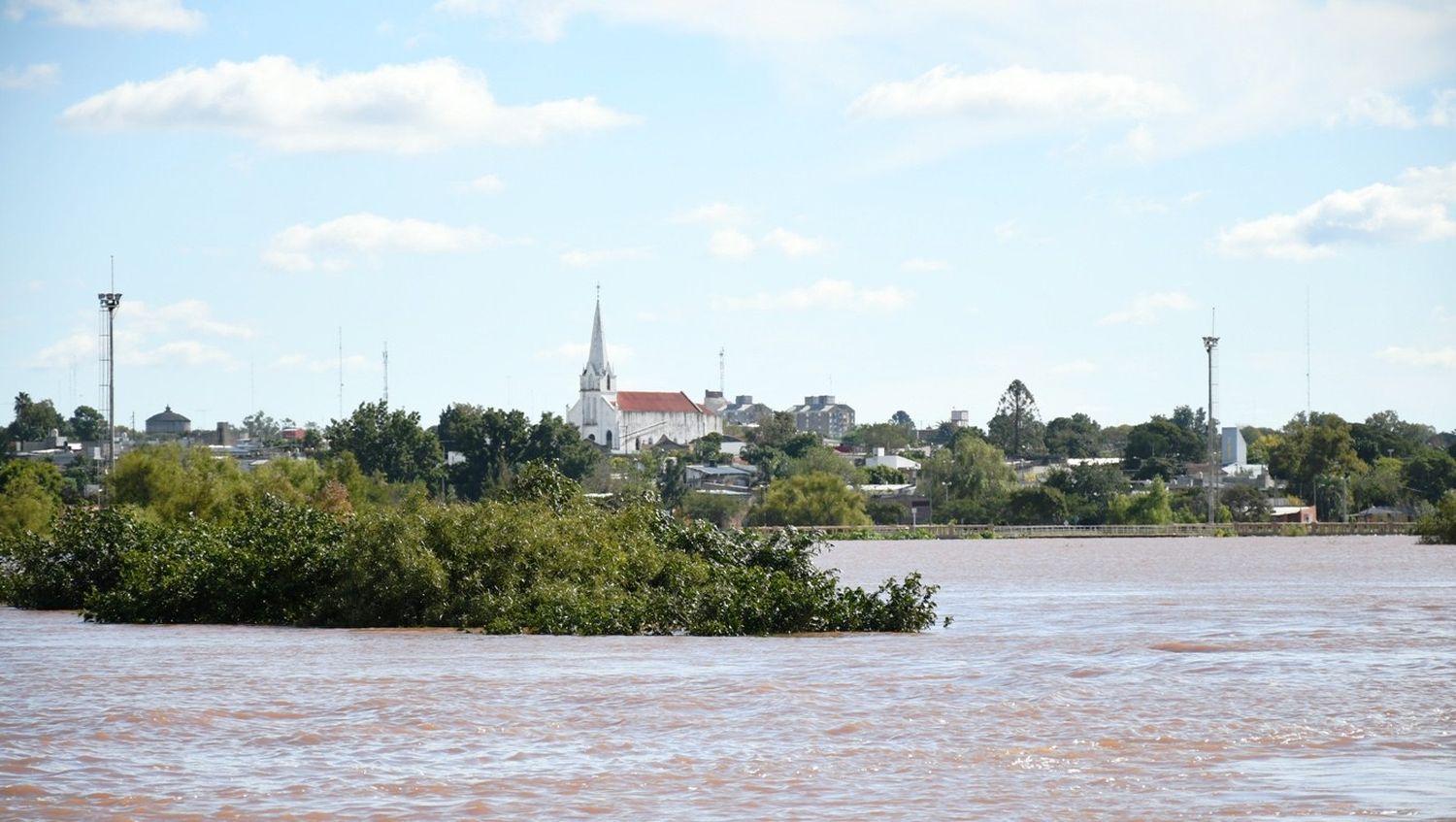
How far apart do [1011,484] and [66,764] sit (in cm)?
12436

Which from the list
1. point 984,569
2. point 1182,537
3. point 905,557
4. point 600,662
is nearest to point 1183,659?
point 600,662

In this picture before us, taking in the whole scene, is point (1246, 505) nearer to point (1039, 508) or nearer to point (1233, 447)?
point (1039, 508)

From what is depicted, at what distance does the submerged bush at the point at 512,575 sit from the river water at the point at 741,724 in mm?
1060

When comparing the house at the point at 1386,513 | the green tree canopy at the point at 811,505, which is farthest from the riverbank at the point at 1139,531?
the house at the point at 1386,513

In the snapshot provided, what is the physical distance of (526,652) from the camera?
25281 mm

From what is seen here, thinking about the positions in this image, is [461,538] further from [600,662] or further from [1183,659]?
[1183,659]

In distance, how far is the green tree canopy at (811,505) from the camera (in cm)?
11888

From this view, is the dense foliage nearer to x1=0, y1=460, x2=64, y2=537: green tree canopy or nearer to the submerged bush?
the submerged bush

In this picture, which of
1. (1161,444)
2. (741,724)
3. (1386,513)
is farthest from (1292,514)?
(741,724)

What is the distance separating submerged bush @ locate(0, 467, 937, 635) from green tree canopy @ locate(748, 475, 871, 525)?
83.2 metres

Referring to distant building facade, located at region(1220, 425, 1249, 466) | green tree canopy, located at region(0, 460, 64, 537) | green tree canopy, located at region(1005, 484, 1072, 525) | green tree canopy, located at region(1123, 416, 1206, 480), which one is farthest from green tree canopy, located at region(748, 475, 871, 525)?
distant building facade, located at region(1220, 425, 1249, 466)

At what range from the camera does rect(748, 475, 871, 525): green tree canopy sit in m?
119

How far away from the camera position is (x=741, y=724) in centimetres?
1723

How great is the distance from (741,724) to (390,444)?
126186mm
